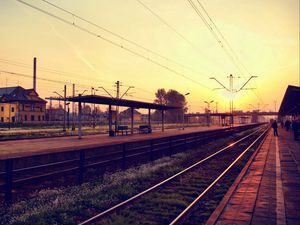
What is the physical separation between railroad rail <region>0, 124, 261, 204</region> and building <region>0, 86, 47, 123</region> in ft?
175

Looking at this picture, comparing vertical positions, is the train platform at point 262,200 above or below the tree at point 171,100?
below

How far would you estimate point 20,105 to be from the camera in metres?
66.2

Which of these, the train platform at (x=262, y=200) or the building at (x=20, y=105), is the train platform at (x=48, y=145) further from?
→ the building at (x=20, y=105)

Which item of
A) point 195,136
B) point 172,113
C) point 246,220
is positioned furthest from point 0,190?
point 172,113

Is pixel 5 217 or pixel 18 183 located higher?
pixel 18 183

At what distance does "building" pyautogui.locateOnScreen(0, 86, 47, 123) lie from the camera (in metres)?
66.4

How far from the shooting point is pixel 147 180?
10336 millimetres

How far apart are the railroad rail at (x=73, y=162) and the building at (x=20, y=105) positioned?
53.2 metres

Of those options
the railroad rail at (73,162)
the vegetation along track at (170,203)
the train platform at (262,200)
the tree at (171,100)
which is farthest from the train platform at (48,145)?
the tree at (171,100)

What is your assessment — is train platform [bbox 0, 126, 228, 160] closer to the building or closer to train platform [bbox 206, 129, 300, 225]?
train platform [bbox 206, 129, 300, 225]

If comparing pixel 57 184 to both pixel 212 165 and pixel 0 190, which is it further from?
pixel 212 165

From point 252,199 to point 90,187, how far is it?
5011 millimetres

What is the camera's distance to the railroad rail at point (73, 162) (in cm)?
789

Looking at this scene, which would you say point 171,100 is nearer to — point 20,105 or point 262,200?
point 20,105
